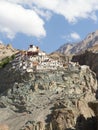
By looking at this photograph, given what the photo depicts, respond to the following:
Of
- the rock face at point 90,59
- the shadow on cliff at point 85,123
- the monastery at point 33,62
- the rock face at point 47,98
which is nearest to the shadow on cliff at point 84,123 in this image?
the shadow on cliff at point 85,123

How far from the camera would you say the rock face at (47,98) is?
3678 inches

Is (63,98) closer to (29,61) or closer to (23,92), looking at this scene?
(23,92)

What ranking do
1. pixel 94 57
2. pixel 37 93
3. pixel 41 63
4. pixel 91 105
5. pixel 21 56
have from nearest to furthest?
pixel 91 105 → pixel 37 93 → pixel 41 63 → pixel 21 56 → pixel 94 57

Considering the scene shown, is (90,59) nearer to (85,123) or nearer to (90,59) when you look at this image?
(90,59)

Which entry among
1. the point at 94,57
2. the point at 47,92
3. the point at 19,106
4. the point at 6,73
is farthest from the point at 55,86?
the point at 94,57

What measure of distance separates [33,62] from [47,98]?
1806cm

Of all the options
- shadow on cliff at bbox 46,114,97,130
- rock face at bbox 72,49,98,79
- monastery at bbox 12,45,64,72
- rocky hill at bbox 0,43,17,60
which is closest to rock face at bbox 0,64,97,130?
shadow on cliff at bbox 46,114,97,130

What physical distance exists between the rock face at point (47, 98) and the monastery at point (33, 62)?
8.21 feet

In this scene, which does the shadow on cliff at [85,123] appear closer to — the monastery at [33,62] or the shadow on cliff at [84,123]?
the shadow on cliff at [84,123]

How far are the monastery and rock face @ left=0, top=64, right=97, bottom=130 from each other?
250 cm

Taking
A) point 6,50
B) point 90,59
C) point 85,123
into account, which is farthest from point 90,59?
point 85,123

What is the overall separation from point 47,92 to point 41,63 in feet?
43.0

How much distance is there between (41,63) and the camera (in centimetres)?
11581

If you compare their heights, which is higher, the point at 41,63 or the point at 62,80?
the point at 41,63
